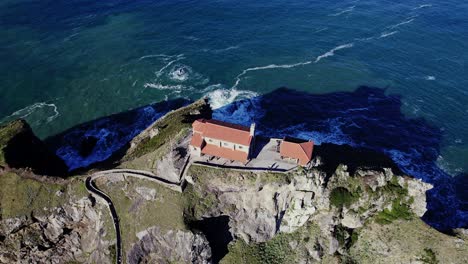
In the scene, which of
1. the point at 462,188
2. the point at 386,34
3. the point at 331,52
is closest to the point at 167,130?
the point at 331,52

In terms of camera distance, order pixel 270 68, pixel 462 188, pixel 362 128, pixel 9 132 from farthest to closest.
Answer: pixel 270 68, pixel 362 128, pixel 462 188, pixel 9 132

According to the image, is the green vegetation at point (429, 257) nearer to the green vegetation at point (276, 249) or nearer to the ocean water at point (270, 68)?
the ocean water at point (270, 68)

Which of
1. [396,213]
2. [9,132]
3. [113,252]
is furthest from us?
[9,132]

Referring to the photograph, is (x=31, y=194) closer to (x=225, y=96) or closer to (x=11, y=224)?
(x=11, y=224)

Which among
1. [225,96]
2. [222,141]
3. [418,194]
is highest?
[222,141]

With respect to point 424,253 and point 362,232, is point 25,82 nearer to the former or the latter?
point 362,232

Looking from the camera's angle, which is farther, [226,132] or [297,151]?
[297,151]
